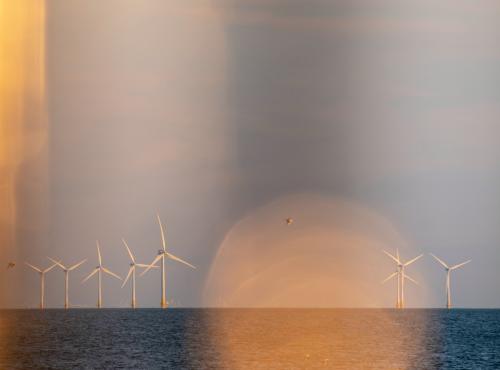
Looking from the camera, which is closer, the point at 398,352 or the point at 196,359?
the point at 196,359

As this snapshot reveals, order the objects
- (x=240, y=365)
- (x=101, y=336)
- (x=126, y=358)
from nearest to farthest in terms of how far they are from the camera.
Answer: (x=240, y=365) → (x=126, y=358) → (x=101, y=336)

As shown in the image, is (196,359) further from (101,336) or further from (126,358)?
(101,336)

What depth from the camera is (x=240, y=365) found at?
4724 inches

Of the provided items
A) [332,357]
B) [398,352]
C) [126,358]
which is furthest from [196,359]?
[398,352]

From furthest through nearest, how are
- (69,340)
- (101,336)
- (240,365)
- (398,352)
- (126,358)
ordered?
(101,336), (69,340), (398,352), (126,358), (240,365)

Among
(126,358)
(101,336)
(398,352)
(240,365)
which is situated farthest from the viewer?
(101,336)

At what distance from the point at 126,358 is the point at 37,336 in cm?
6921

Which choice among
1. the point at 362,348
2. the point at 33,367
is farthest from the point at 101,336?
the point at 33,367

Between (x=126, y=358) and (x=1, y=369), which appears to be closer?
(x=1, y=369)

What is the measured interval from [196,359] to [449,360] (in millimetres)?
32621

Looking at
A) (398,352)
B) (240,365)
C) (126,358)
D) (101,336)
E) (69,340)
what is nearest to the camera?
(240,365)

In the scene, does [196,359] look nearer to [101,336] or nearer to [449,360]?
[449,360]

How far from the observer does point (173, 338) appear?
18825 centimetres

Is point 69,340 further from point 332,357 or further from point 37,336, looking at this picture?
point 332,357
